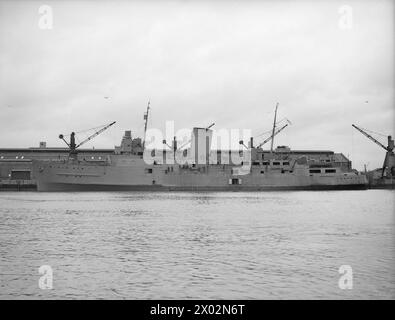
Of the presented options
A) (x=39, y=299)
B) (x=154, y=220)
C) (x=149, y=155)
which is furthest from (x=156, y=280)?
(x=149, y=155)

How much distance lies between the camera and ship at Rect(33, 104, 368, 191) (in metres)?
74.1

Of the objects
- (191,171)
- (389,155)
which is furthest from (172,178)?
(389,155)

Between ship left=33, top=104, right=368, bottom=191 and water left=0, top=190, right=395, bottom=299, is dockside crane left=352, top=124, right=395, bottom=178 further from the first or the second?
water left=0, top=190, right=395, bottom=299

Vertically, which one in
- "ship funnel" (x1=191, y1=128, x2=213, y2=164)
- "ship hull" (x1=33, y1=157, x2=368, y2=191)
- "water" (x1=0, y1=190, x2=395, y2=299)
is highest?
"ship funnel" (x1=191, y1=128, x2=213, y2=164)

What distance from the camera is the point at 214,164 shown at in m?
82.9

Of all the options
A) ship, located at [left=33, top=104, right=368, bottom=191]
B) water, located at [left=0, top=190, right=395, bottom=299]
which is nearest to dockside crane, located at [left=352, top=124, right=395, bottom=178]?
ship, located at [left=33, top=104, right=368, bottom=191]

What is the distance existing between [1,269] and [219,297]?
697 centimetres

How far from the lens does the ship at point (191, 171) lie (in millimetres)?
74062

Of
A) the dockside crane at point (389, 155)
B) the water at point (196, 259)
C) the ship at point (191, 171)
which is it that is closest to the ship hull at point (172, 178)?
the ship at point (191, 171)

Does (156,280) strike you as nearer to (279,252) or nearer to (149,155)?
(279,252)

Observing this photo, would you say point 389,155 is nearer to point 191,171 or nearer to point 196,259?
point 191,171

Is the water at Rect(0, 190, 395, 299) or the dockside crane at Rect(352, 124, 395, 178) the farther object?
the dockside crane at Rect(352, 124, 395, 178)

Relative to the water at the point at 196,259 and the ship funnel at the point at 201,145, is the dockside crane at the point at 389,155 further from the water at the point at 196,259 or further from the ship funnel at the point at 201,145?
the water at the point at 196,259

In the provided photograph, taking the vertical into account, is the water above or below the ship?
below
